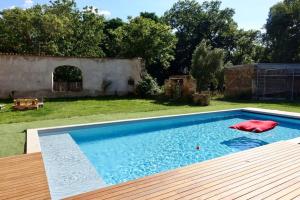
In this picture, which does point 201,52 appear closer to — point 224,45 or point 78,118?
point 224,45

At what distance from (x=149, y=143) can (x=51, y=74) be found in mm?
11767

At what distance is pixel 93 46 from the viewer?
28906 millimetres

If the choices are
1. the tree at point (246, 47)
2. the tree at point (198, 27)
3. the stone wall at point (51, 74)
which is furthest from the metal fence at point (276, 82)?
the tree at point (198, 27)

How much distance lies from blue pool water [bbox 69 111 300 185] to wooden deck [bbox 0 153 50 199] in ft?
5.23

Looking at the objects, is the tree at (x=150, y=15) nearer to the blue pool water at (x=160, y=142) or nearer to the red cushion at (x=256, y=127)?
the blue pool water at (x=160, y=142)

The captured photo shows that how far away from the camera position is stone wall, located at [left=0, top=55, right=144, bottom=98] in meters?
17.4

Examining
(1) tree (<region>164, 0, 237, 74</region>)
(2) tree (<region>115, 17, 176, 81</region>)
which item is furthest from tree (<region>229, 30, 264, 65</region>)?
(2) tree (<region>115, 17, 176, 81</region>)

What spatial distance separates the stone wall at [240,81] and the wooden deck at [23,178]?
17.7 m

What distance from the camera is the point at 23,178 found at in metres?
4.70

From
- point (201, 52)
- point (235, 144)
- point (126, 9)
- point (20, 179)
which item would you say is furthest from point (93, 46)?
point (20, 179)

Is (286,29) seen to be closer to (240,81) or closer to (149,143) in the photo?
(240,81)

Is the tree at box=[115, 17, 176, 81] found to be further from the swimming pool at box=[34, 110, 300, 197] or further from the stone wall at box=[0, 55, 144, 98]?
the swimming pool at box=[34, 110, 300, 197]

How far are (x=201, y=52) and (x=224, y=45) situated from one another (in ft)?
38.8

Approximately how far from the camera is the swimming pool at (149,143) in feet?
22.7
